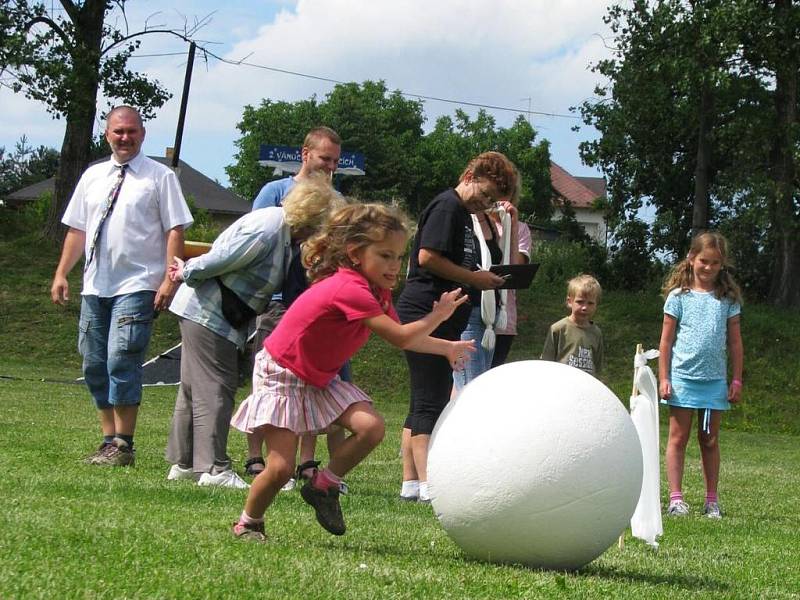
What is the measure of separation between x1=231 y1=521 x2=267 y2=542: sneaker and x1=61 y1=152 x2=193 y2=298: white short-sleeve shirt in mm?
3192

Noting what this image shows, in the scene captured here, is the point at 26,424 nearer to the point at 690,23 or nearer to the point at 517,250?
the point at 517,250

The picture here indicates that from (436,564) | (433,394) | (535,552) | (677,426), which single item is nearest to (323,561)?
(436,564)

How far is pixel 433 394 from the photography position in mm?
7203

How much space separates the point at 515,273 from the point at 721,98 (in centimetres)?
2150

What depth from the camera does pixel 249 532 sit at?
526 cm

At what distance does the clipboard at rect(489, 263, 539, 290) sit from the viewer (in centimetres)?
756

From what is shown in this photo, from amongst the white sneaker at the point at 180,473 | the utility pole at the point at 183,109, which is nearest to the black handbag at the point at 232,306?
the white sneaker at the point at 180,473

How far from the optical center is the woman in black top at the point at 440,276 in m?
7.21

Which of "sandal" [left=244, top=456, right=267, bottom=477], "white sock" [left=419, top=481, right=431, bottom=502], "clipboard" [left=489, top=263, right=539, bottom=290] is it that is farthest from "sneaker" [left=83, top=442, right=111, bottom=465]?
"clipboard" [left=489, top=263, right=539, bottom=290]

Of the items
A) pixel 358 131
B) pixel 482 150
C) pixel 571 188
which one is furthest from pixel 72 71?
pixel 571 188

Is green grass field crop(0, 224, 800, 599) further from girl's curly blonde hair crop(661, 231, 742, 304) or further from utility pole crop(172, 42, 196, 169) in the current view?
utility pole crop(172, 42, 196, 169)

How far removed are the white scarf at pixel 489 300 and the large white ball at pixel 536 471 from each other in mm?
2659

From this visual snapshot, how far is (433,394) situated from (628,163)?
27557 mm

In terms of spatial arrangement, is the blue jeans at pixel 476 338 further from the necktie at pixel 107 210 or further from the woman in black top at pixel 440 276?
the necktie at pixel 107 210
